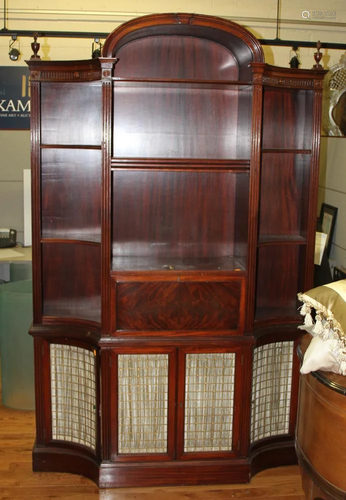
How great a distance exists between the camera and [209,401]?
3.56m

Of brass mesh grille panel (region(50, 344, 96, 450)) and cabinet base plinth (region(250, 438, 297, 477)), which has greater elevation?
brass mesh grille panel (region(50, 344, 96, 450))

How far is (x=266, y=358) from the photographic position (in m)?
3.66

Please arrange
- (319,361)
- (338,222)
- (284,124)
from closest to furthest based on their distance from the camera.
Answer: (319,361), (284,124), (338,222)

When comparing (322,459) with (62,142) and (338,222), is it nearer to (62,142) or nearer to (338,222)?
(62,142)

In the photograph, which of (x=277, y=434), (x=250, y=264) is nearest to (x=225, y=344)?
(x=250, y=264)

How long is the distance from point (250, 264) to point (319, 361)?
1117mm

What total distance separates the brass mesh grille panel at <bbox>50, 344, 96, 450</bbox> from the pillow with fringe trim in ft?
5.03

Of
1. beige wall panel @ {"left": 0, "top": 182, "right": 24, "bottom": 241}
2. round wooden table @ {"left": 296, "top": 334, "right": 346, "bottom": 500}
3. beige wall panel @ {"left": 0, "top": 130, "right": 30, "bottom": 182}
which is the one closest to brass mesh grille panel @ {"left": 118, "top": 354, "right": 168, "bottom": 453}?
round wooden table @ {"left": 296, "top": 334, "right": 346, "bottom": 500}

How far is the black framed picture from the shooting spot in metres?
4.72

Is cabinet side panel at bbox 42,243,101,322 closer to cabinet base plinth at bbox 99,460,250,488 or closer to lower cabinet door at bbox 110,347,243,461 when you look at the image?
lower cabinet door at bbox 110,347,243,461

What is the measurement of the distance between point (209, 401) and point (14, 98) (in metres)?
3.01

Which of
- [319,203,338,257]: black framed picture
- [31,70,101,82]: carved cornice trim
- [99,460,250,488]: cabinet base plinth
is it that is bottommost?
[99,460,250,488]: cabinet base plinth

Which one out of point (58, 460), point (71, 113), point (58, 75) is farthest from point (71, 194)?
point (58, 460)

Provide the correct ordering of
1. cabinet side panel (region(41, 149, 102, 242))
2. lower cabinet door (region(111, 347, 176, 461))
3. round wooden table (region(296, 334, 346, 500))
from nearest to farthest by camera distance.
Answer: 1. round wooden table (region(296, 334, 346, 500))
2. lower cabinet door (region(111, 347, 176, 461))
3. cabinet side panel (region(41, 149, 102, 242))
